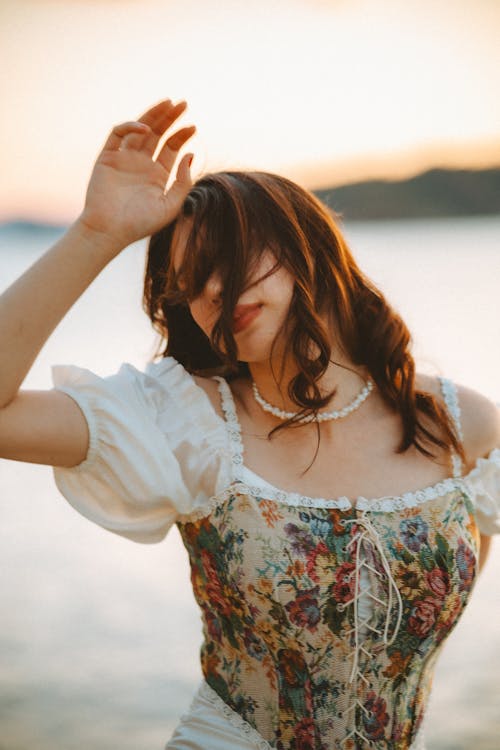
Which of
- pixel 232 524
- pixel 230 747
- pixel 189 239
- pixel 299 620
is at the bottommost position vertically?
pixel 230 747

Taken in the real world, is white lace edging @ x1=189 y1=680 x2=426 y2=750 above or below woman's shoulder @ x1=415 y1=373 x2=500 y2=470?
below

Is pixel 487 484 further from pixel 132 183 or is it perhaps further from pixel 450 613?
pixel 132 183

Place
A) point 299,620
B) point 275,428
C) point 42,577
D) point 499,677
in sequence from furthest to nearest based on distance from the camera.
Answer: point 42,577 → point 499,677 → point 275,428 → point 299,620

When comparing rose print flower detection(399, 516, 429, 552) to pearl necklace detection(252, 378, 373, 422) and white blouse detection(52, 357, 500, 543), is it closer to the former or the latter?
white blouse detection(52, 357, 500, 543)

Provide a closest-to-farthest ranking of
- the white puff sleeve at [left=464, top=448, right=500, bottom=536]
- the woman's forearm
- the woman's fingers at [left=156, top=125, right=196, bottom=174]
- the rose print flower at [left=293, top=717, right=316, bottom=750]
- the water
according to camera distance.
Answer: the woman's forearm
the woman's fingers at [left=156, top=125, right=196, bottom=174]
the rose print flower at [left=293, top=717, right=316, bottom=750]
the white puff sleeve at [left=464, top=448, right=500, bottom=536]
the water

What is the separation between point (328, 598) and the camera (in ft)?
4.97

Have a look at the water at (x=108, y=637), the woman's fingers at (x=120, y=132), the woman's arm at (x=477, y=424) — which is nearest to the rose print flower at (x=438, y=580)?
the woman's arm at (x=477, y=424)

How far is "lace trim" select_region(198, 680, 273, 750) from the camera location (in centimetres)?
159

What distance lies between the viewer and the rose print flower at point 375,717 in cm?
157

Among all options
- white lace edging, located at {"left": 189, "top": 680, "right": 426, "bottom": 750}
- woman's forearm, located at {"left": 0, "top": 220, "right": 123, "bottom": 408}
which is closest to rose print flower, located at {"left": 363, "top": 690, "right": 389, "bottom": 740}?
white lace edging, located at {"left": 189, "top": 680, "right": 426, "bottom": 750}

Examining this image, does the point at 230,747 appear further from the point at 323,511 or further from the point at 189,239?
the point at 189,239

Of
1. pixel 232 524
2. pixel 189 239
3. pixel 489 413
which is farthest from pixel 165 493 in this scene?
pixel 489 413

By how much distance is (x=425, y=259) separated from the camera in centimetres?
773

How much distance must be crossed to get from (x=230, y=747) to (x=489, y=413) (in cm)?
74
